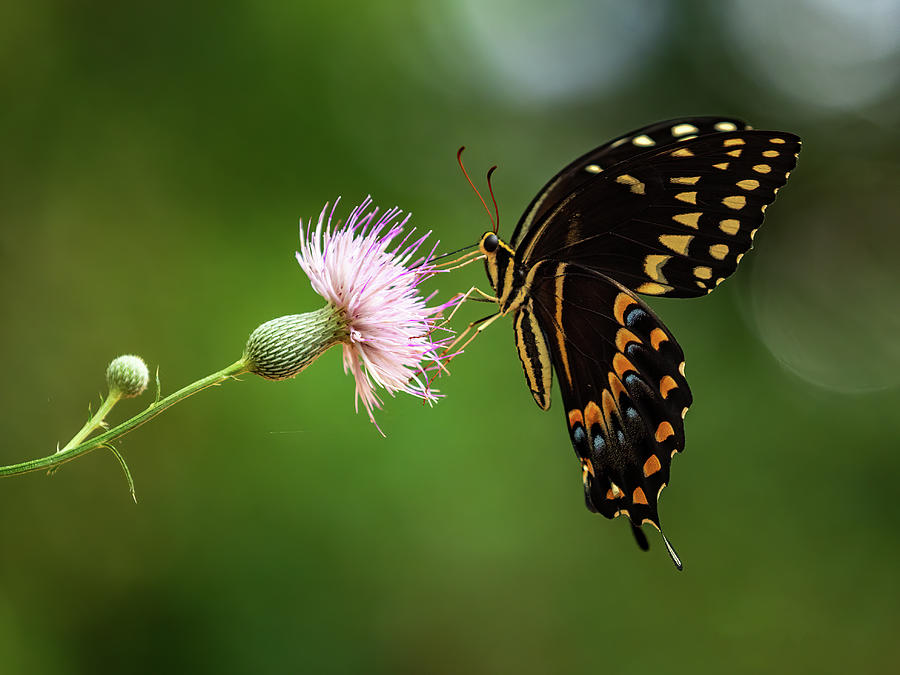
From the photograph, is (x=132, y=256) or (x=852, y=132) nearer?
(x=132, y=256)

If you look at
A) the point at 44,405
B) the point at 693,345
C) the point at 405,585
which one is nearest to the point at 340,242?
the point at 44,405

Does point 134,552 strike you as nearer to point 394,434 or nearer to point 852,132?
point 394,434

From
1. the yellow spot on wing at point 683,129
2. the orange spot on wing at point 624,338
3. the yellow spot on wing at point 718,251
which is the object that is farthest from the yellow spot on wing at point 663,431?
the yellow spot on wing at point 683,129

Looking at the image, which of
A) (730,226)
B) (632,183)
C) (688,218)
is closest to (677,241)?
(688,218)

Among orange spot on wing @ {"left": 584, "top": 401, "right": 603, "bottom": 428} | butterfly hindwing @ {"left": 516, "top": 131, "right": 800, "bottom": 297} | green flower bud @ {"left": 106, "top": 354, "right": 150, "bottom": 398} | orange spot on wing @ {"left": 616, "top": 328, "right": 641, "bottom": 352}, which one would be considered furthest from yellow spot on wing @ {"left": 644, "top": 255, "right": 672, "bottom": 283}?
green flower bud @ {"left": 106, "top": 354, "right": 150, "bottom": 398}

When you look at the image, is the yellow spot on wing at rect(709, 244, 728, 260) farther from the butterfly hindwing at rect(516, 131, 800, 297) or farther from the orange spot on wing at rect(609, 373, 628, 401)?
the orange spot on wing at rect(609, 373, 628, 401)

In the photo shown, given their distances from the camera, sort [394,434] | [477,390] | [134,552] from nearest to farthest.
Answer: [134,552]
[394,434]
[477,390]
